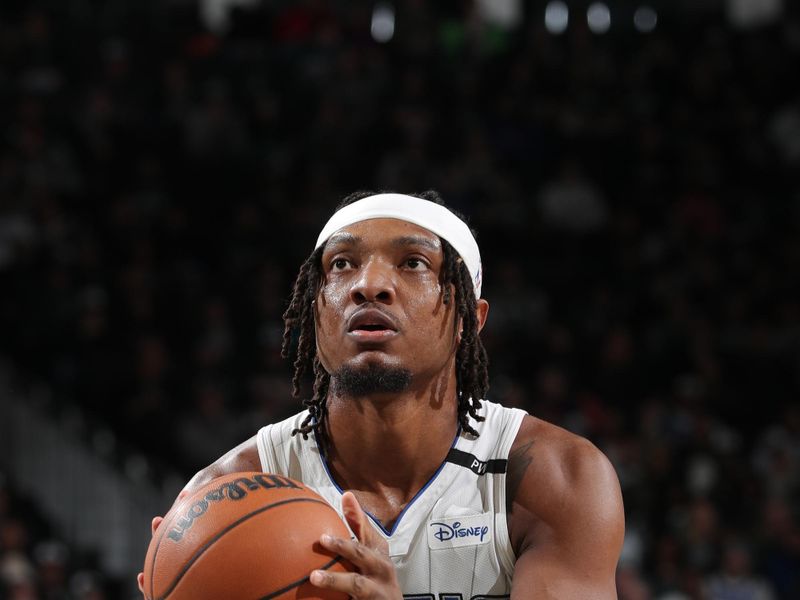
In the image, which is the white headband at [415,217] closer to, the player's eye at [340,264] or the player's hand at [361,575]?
the player's eye at [340,264]

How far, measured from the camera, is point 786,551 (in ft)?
27.4

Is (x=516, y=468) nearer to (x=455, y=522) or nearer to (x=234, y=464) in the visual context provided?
(x=455, y=522)

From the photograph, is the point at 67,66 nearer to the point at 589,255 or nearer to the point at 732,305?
the point at 589,255

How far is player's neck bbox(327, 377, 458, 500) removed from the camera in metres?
3.47

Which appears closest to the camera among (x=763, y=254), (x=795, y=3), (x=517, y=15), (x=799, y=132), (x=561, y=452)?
(x=561, y=452)

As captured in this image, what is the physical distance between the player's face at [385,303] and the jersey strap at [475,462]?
0.76 ft

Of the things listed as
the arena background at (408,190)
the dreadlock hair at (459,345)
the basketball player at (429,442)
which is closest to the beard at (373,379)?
the basketball player at (429,442)

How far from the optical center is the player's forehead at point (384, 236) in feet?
11.4

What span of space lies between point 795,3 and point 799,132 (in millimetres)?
2491

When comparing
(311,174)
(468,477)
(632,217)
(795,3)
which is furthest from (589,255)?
(468,477)

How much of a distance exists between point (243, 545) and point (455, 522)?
696 mm

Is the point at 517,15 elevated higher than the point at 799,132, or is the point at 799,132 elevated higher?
the point at 517,15

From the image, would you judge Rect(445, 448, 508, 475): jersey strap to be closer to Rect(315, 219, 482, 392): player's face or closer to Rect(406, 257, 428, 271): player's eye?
Rect(315, 219, 482, 392): player's face

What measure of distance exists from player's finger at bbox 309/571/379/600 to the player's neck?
67cm
